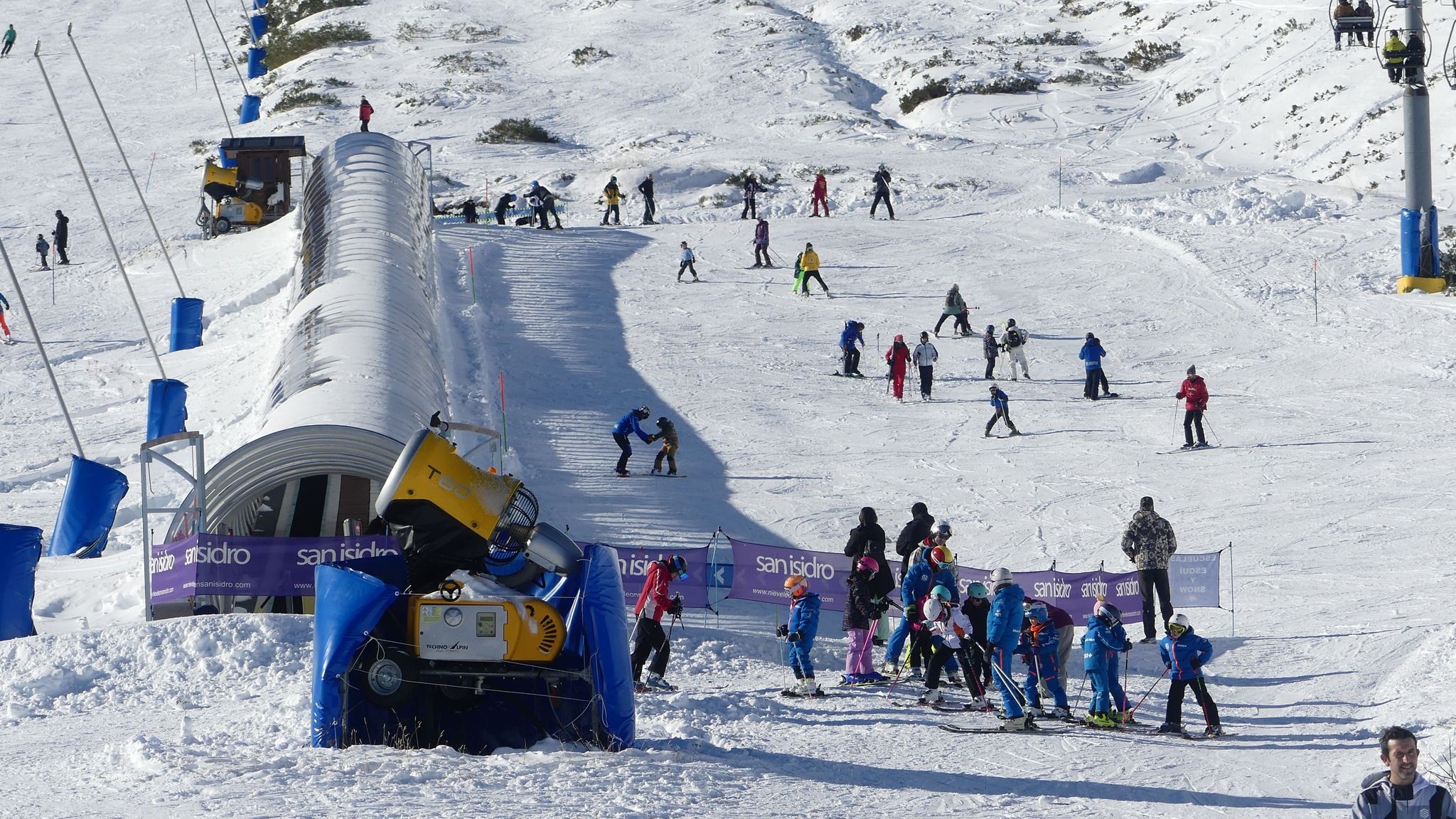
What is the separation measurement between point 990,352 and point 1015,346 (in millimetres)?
387

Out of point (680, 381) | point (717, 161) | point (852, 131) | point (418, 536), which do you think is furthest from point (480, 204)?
point (418, 536)

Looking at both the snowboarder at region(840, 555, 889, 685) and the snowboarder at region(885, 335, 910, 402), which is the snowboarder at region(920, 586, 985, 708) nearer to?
the snowboarder at region(840, 555, 889, 685)

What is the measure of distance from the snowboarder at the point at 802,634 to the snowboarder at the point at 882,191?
2295 cm

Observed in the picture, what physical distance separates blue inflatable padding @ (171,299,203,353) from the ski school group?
706 inches

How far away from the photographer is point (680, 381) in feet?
81.7

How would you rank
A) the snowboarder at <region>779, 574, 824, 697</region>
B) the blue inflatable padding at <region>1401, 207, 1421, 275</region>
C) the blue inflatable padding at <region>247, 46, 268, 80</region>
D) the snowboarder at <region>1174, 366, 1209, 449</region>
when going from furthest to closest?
the blue inflatable padding at <region>247, 46, 268, 80</region> < the blue inflatable padding at <region>1401, 207, 1421, 275</region> < the snowboarder at <region>1174, 366, 1209, 449</region> < the snowboarder at <region>779, 574, 824, 697</region>

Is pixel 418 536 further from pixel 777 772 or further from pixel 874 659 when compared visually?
pixel 874 659

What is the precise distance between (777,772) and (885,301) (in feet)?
65.1

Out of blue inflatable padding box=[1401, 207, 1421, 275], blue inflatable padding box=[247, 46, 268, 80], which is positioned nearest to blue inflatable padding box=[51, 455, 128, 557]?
blue inflatable padding box=[1401, 207, 1421, 275]

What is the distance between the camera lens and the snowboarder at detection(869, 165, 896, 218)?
114 ft

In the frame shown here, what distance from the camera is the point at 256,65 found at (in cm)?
5491

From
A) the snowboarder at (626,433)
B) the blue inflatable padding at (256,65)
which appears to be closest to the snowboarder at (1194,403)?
the snowboarder at (626,433)

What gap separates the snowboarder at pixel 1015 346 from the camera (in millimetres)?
24408

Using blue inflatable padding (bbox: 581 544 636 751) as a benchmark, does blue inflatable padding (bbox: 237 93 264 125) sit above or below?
above
